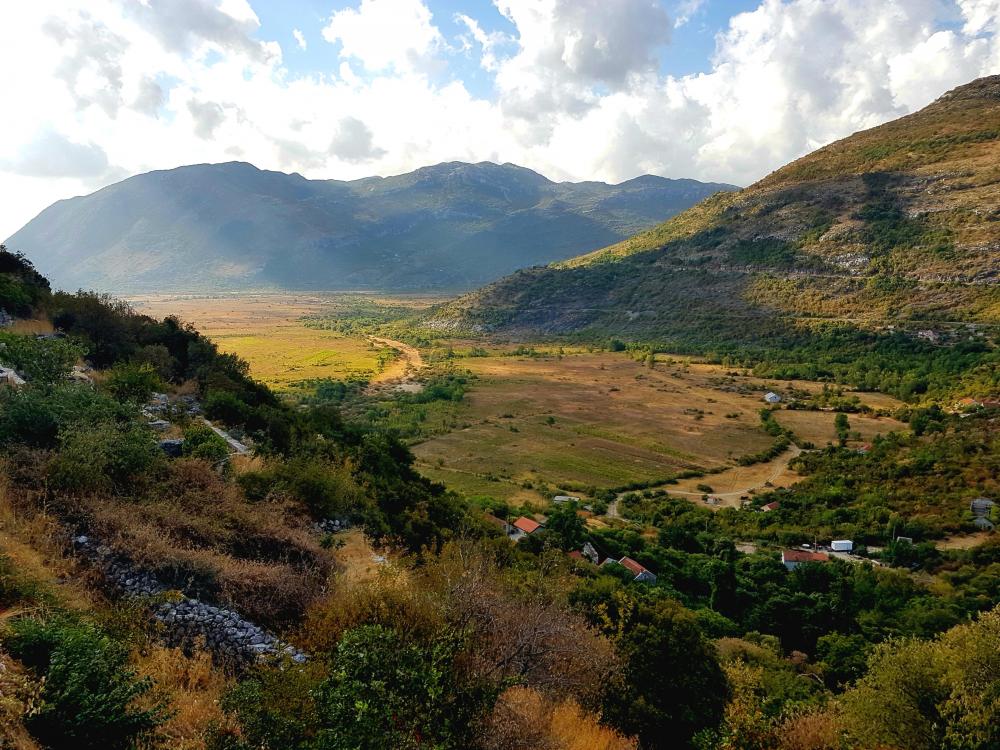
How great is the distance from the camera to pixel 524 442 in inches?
2115

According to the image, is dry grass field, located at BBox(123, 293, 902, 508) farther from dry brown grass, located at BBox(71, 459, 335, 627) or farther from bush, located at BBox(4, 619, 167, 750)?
bush, located at BBox(4, 619, 167, 750)

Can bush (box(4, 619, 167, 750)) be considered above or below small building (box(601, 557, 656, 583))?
above

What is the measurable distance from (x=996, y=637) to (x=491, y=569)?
370 inches

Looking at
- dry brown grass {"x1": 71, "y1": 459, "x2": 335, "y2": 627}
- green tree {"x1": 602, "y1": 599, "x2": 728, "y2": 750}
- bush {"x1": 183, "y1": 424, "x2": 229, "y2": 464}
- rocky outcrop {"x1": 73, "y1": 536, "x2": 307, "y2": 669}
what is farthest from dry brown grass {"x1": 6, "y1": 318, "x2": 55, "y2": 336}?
green tree {"x1": 602, "y1": 599, "x2": 728, "y2": 750}

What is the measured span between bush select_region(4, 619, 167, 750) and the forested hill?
96694 millimetres

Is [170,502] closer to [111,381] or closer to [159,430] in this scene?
[159,430]

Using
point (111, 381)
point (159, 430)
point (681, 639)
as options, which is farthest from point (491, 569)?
point (111, 381)

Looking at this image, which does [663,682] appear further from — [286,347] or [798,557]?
[286,347]

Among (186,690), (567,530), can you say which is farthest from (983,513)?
(186,690)

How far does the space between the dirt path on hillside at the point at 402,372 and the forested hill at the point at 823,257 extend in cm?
2850

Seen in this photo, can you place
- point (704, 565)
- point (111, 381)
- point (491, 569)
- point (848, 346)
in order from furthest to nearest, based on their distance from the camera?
point (848, 346)
point (704, 565)
point (111, 381)
point (491, 569)

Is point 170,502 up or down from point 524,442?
up

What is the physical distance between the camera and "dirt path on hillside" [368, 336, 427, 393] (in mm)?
73750

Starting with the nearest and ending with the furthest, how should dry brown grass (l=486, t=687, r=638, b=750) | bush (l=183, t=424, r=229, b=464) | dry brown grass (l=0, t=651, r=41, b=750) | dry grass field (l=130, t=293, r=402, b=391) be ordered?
1. dry brown grass (l=0, t=651, r=41, b=750)
2. dry brown grass (l=486, t=687, r=638, b=750)
3. bush (l=183, t=424, r=229, b=464)
4. dry grass field (l=130, t=293, r=402, b=391)
